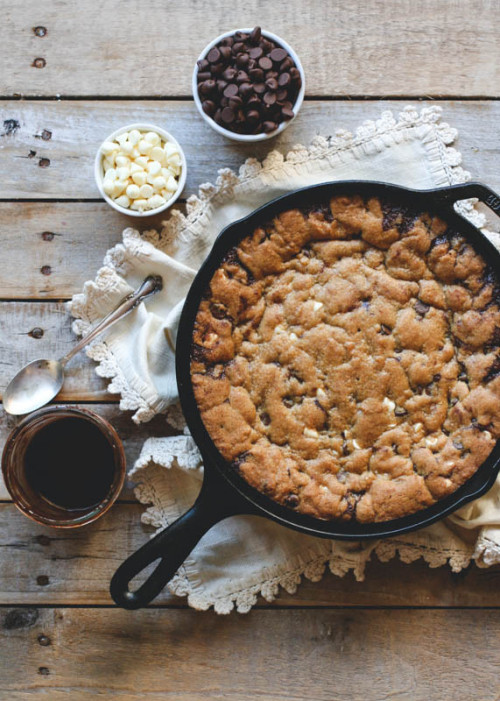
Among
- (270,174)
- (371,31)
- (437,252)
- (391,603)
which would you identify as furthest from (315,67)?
(391,603)

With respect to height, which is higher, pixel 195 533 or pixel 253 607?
pixel 195 533

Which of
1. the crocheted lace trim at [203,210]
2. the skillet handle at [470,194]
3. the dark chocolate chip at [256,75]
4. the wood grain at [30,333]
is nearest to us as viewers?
the skillet handle at [470,194]

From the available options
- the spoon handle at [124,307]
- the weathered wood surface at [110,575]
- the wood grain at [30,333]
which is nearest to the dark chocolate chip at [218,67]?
the spoon handle at [124,307]

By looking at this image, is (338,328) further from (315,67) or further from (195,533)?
(315,67)

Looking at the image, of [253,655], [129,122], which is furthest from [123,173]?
[253,655]

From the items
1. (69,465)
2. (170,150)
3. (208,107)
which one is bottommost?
(69,465)

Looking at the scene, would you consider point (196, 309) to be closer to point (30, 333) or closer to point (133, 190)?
point (133, 190)

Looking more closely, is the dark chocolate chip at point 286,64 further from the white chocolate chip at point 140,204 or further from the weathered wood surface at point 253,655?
the weathered wood surface at point 253,655
